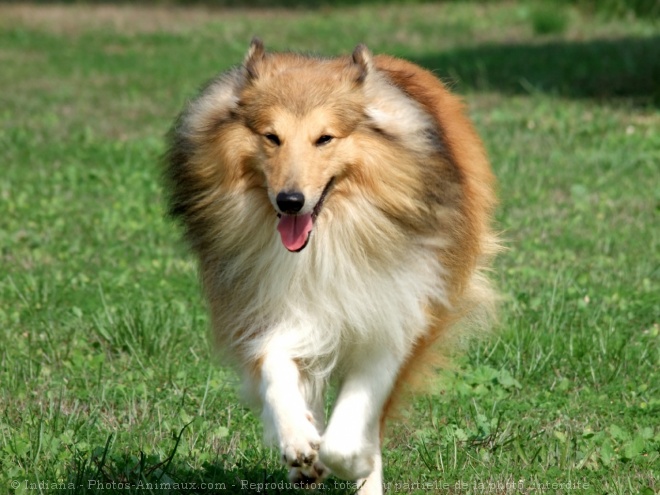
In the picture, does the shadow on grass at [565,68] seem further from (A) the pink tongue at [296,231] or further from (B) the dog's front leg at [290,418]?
(B) the dog's front leg at [290,418]

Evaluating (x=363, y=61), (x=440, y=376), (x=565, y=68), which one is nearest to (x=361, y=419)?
(x=440, y=376)

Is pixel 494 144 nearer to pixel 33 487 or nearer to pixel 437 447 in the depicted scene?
pixel 437 447

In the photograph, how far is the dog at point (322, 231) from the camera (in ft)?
12.8

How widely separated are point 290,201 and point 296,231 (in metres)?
0.17

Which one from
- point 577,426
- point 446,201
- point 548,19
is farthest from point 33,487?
point 548,19

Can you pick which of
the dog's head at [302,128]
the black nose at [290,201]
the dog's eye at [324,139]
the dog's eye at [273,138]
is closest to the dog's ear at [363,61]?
the dog's head at [302,128]

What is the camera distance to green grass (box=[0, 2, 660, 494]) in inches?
179

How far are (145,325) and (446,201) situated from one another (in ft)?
6.94

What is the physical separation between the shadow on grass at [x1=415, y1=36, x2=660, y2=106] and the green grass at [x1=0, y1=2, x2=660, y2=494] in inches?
2.5

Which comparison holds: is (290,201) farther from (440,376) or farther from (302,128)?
(440,376)

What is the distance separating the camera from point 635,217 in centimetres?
800

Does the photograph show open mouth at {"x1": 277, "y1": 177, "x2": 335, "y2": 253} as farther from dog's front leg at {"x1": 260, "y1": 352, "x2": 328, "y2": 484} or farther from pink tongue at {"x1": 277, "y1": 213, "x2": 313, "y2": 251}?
dog's front leg at {"x1": 260, "y1": 352, "x2": 328, "y2": 484}

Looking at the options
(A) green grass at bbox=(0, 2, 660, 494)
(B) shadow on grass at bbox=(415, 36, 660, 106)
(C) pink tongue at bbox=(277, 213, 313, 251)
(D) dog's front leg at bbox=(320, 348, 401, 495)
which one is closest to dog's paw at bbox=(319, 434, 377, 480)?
(D) dog's front leg at bbox=(320, 348, 401, 495)

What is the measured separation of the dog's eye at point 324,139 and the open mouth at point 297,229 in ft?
0.45
